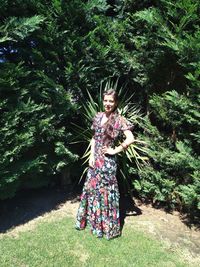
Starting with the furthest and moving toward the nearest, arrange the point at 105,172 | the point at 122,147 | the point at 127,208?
the point at 127,208
the point at 105,172
the point at 122,147

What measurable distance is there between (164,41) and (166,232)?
263cm

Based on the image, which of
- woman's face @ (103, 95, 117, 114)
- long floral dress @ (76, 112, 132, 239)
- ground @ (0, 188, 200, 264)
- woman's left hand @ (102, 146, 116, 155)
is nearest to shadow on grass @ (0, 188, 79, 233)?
ground @ (0, 188, 200, 264)

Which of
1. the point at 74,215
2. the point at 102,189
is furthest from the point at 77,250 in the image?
the point at 74,215

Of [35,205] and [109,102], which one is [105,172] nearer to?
[109,102]

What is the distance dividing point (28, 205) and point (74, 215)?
2.45ft

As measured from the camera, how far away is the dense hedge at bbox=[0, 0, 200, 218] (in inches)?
160

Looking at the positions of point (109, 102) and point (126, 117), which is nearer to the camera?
point (109, 102)

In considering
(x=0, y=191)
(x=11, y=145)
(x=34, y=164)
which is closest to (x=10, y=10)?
(x=11, y=145)

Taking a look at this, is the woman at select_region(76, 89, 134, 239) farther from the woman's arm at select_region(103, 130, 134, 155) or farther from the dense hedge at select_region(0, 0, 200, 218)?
the dense hedge at select_region(0, 0, 200, 218)

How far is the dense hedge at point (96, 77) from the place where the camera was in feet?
13.3

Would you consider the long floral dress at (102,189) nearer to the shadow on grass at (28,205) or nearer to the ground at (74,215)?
the ground at (74,215)

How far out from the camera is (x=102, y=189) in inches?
160

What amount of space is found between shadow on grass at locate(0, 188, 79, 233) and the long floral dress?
901 millimetres

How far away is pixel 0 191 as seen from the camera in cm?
419
